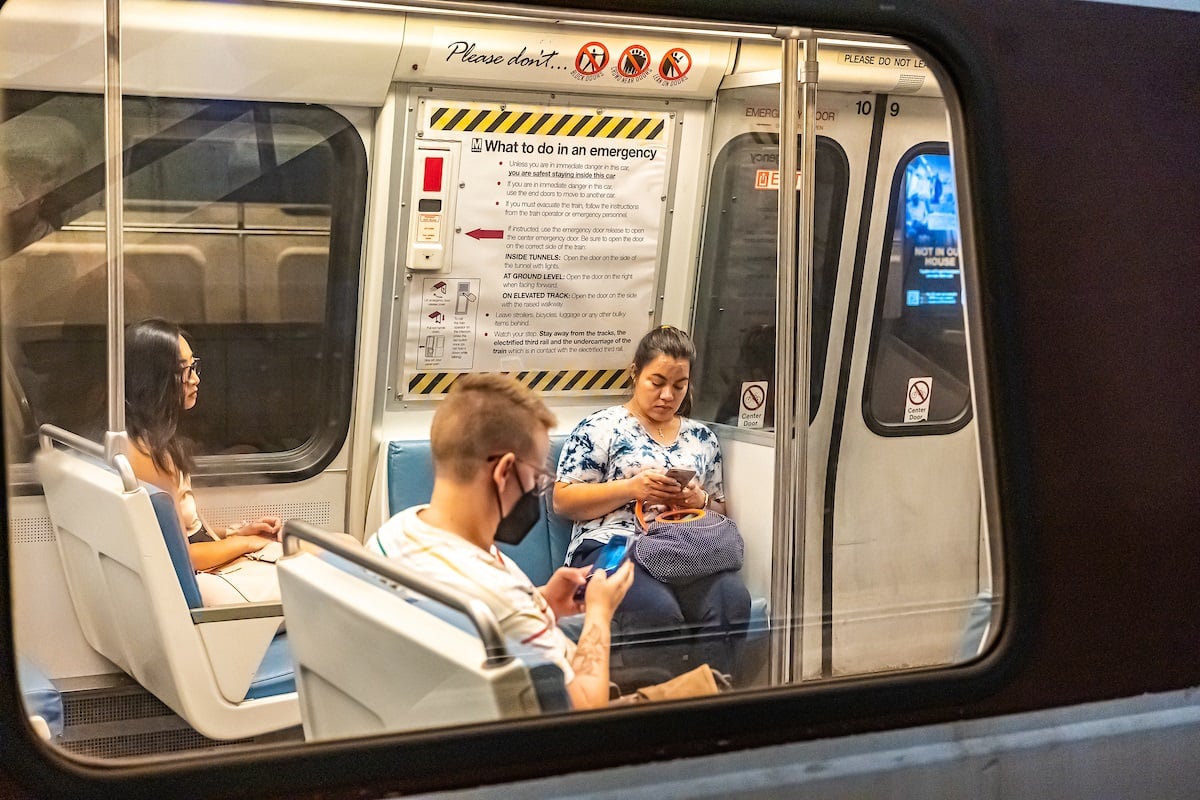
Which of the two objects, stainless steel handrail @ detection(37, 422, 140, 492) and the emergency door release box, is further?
the emergency door release box

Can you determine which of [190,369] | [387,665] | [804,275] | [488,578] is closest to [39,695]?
[387,665]

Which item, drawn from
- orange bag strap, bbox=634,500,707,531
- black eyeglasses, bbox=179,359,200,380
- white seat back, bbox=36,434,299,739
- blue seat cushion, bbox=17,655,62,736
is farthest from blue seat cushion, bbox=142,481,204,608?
orange bag strap, bbox=634,500,707,531

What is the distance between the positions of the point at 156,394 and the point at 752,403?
1.83 meters

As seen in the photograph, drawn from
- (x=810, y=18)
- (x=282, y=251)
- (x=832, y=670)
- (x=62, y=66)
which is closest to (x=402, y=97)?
(x=282, y=251)

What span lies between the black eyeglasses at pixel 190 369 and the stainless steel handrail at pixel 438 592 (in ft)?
4.50

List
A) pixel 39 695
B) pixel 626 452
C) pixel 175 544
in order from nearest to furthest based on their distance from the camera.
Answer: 1. pixel 39 695
2. pixel 175 544
3. pixel 626 452

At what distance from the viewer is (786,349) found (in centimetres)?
258

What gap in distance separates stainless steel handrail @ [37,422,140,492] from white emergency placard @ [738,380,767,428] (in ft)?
6.17

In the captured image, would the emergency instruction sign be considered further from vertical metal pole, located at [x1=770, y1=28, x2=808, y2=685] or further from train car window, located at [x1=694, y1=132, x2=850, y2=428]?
vertical metal pole, located at [x1=770, y1=28, x2=808, y2=685]

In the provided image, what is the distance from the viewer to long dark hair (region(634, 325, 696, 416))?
12.7ft

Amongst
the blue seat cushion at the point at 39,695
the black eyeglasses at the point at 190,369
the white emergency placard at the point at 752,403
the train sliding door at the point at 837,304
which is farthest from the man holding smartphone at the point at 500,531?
the white emergency placard at the point at 752,403

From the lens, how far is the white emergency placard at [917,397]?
145 inches

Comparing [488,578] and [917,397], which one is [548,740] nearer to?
[488,578]

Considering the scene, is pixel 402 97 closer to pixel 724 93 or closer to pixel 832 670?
pixel 724 93
